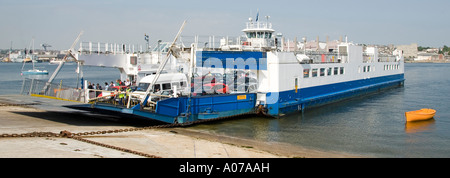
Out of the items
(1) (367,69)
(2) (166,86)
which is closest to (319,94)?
Answer: (2) (166,86)

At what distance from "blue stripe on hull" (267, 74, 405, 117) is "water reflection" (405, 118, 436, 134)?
622 centimetres

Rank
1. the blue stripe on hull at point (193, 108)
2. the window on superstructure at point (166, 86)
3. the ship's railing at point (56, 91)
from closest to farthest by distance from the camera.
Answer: the blue stripe on hull at point (193, 108), the ship's railing at point (56, 91), the window on superstructure at point (166, 86)

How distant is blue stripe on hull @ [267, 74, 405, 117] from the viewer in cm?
2205

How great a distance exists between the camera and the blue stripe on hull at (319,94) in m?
22.0

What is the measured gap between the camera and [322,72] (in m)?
27.2

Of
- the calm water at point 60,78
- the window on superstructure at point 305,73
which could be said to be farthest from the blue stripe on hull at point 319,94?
the calm water at point 60,78

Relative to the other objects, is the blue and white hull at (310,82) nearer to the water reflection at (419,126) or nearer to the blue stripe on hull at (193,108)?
the blue stripe on hull at (193,108)

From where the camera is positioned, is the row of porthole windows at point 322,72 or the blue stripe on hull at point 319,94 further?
the row of porthole windows at point 322,72

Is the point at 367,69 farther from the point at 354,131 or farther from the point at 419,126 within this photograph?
the point at 354,131

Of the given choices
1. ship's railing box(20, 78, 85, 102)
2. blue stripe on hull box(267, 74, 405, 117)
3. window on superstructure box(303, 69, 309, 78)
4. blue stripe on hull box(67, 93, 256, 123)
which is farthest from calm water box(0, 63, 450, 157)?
ship's railing box(20, 78, 85, 102)

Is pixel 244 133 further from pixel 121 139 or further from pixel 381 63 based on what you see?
pixel 381 63

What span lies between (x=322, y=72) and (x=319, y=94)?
1.69m

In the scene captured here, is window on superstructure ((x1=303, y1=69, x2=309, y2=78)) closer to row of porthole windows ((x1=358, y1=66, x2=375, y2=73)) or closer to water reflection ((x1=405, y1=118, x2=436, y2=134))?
water reflection ((x1=405, y1=118, x2=436, y2=134))

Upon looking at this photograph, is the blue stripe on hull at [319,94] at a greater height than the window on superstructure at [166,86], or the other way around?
the window on superstructure at [166,86]
